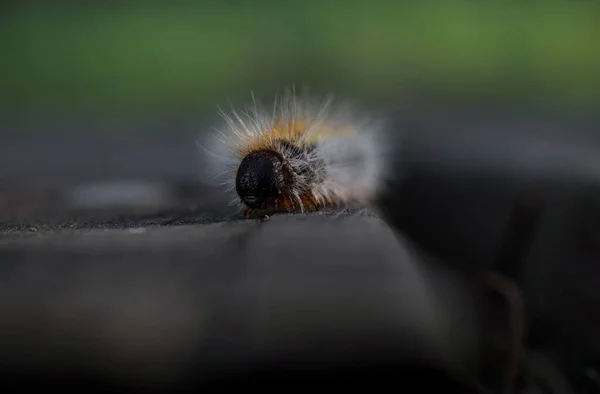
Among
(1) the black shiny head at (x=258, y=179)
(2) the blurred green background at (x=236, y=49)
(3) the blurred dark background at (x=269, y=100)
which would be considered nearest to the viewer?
(3) the blurred dark background at (x=269, y=100)

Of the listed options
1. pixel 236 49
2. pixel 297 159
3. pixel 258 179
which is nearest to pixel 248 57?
pixel 236 49

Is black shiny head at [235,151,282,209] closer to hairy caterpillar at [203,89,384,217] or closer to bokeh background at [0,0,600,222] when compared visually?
hairy caterpillar at [203,89,384,217]

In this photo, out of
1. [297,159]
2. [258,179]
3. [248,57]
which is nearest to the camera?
[258,179]

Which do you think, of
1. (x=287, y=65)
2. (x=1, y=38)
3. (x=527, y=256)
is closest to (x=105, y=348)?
(x=527, y=256)

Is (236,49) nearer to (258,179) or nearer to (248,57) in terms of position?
(248,57)

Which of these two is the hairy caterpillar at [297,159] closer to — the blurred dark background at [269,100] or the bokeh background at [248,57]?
the blurred dark background at [269,100]

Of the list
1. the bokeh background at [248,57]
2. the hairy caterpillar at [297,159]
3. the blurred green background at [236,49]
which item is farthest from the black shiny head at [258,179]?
the blurred green background at [236,49]

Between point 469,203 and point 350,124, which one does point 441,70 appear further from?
point 469,203
